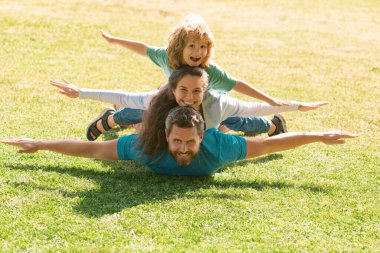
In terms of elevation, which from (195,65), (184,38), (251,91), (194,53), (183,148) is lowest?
(183,148)

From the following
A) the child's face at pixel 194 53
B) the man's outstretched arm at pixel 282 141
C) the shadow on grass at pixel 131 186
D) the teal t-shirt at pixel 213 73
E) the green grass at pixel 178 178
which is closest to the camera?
the green grass at pixel 178 178

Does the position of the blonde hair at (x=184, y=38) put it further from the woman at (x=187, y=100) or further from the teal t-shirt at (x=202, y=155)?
the teal t-shirt at (x=202, y=155)

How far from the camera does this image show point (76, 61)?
10.1 metres

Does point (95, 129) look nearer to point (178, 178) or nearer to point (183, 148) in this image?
point (178, 178)

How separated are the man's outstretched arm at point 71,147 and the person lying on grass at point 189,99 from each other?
53cm

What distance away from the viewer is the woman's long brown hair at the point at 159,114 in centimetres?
499

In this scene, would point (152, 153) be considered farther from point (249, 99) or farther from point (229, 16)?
point (229, 16)

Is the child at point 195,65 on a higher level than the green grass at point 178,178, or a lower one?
higher

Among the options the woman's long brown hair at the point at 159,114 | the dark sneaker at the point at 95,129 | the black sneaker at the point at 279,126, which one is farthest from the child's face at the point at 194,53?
the black sneaker at the point at 279,126

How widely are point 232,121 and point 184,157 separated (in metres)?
1.23

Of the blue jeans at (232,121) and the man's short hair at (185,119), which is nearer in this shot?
the man's short hair at (185,119)

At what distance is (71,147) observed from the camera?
16.4 ft

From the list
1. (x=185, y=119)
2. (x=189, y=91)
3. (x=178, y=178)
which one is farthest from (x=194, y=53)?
(x=178, y=178)

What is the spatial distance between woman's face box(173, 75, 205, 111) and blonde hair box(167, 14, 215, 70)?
0.49 meters
